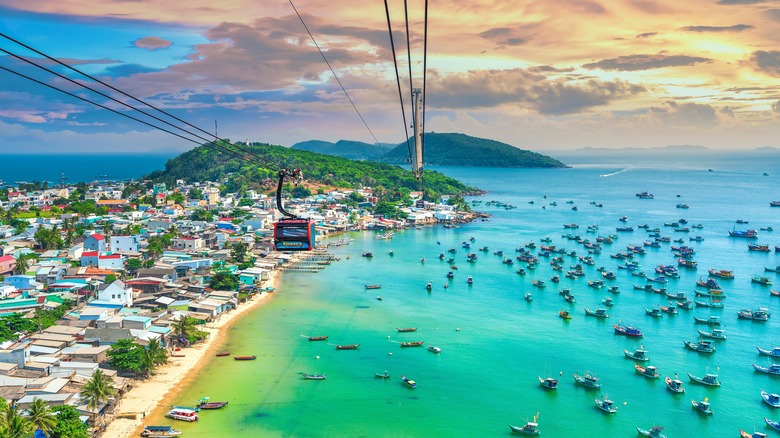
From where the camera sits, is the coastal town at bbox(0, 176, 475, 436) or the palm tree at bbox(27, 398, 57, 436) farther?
the coastal town at bbox(0, 176, 475, 436)

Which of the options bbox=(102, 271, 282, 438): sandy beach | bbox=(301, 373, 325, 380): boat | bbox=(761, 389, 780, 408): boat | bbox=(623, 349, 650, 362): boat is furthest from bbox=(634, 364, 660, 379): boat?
bbox=(102, 271, 282, 438): sandy beach

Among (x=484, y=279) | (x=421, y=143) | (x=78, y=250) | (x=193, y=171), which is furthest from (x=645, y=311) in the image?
(x=193, y=171)

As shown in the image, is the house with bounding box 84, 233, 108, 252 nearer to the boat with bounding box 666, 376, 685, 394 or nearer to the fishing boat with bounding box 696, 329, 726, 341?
the boat with bounding box 666, 376, 685, 394

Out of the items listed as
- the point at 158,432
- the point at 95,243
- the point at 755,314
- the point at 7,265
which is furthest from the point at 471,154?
the point at 158,432

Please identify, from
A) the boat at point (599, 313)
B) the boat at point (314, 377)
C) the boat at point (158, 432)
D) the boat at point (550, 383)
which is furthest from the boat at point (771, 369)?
the boat at point (158, 432)

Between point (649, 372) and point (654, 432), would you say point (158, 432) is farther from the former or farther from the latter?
point (649, 372)

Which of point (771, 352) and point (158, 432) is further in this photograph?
point (771, 352)
